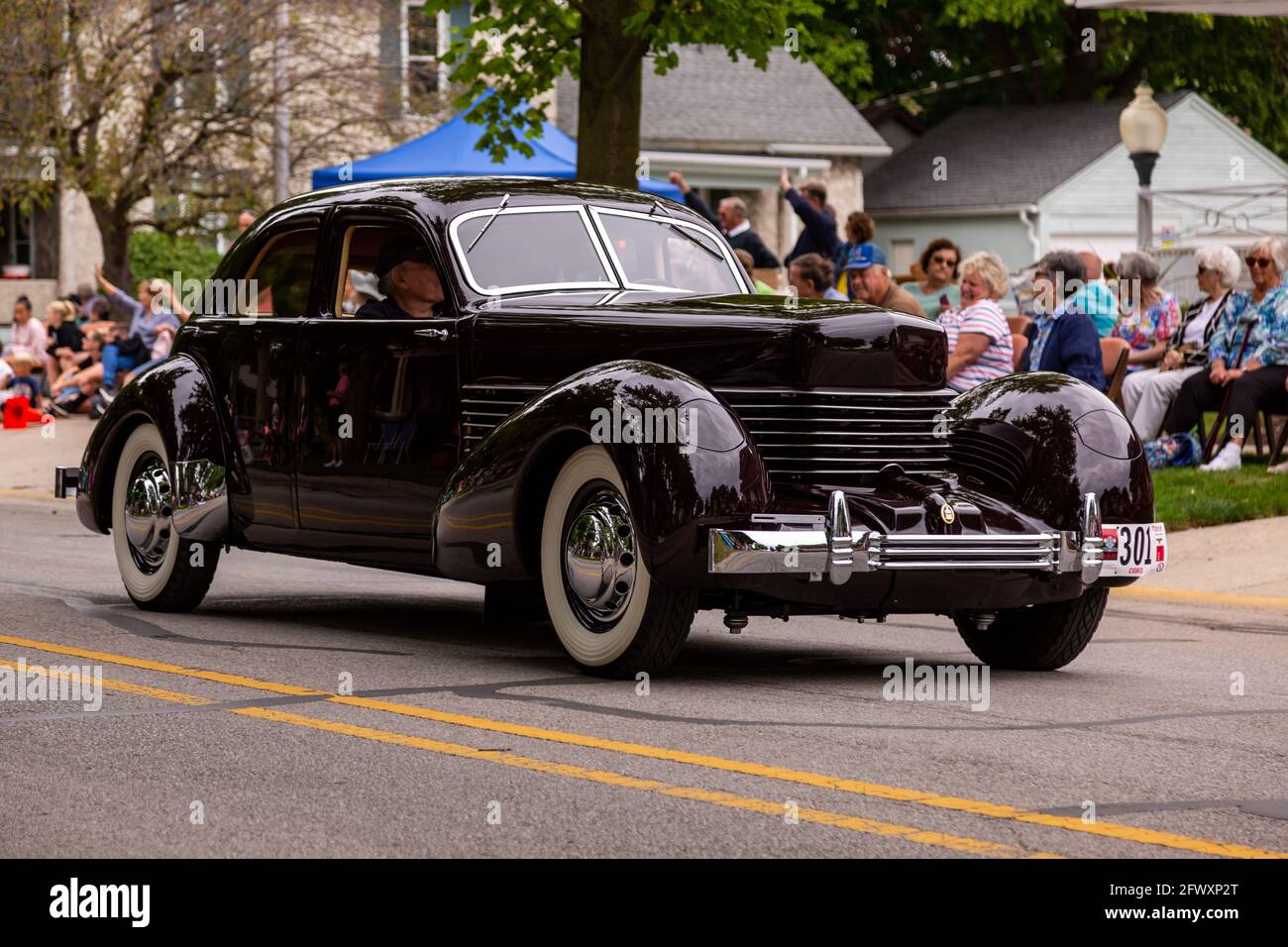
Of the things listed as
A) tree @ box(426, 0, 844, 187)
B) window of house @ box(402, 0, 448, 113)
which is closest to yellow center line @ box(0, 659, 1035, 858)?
tree @ box(426, 0, 844, 187)

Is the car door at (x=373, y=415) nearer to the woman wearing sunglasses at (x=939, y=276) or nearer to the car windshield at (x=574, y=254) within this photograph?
the car windshield at (x=574, y=254)

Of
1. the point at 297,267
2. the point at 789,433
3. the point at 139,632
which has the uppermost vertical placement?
the point at 297,267

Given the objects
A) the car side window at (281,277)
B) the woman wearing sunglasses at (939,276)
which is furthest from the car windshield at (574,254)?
the woman wearing sunglasses at (939,276)

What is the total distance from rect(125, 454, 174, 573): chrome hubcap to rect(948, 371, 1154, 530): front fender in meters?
3.75

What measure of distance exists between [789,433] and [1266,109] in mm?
49754

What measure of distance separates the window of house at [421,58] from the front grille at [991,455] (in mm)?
23710

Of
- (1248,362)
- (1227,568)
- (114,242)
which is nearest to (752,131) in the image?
(114,242)

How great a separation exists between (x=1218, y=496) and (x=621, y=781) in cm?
862

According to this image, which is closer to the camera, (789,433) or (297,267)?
(789,433)

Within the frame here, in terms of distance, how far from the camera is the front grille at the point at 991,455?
8.91 m
